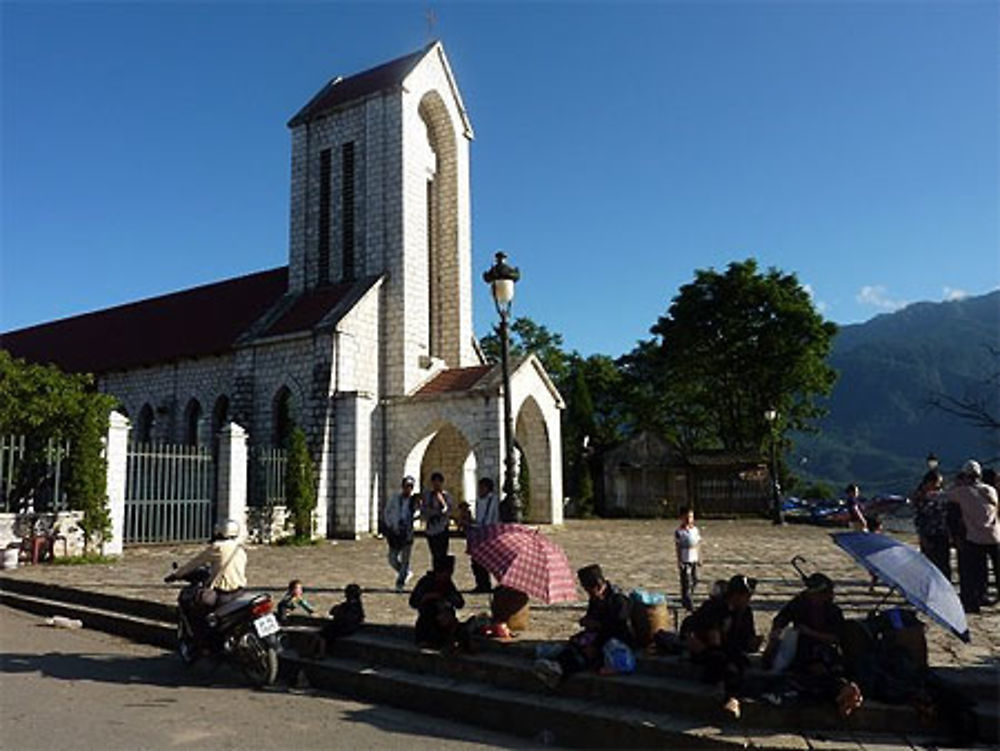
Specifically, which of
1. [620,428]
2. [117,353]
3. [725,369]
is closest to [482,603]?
[117,353]

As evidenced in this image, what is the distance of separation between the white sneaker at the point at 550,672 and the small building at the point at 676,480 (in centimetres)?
2712

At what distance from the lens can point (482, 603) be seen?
9.51m

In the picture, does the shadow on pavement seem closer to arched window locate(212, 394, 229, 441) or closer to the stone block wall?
the stone block wall

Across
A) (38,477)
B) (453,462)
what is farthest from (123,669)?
(453,462)

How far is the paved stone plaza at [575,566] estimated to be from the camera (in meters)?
7.88

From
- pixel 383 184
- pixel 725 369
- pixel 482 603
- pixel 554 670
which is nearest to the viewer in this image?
pixel 554 670

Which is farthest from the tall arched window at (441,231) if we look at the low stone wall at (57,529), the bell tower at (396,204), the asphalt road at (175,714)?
the asphalt road at (175,714)

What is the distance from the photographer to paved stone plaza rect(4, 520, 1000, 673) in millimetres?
7883

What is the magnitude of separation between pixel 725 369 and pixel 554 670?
107 ft

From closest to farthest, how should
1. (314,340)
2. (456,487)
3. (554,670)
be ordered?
(554,670) → (314,340) → (456,487)

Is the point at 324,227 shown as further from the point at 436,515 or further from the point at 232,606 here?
the point at 232,606

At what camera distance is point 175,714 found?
19.7 ft

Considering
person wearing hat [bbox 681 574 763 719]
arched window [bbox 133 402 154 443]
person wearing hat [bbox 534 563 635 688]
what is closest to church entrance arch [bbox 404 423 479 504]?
arched window [bbox 133 402 154 443]

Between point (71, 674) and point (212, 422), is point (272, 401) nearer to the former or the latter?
point (212, 422)
